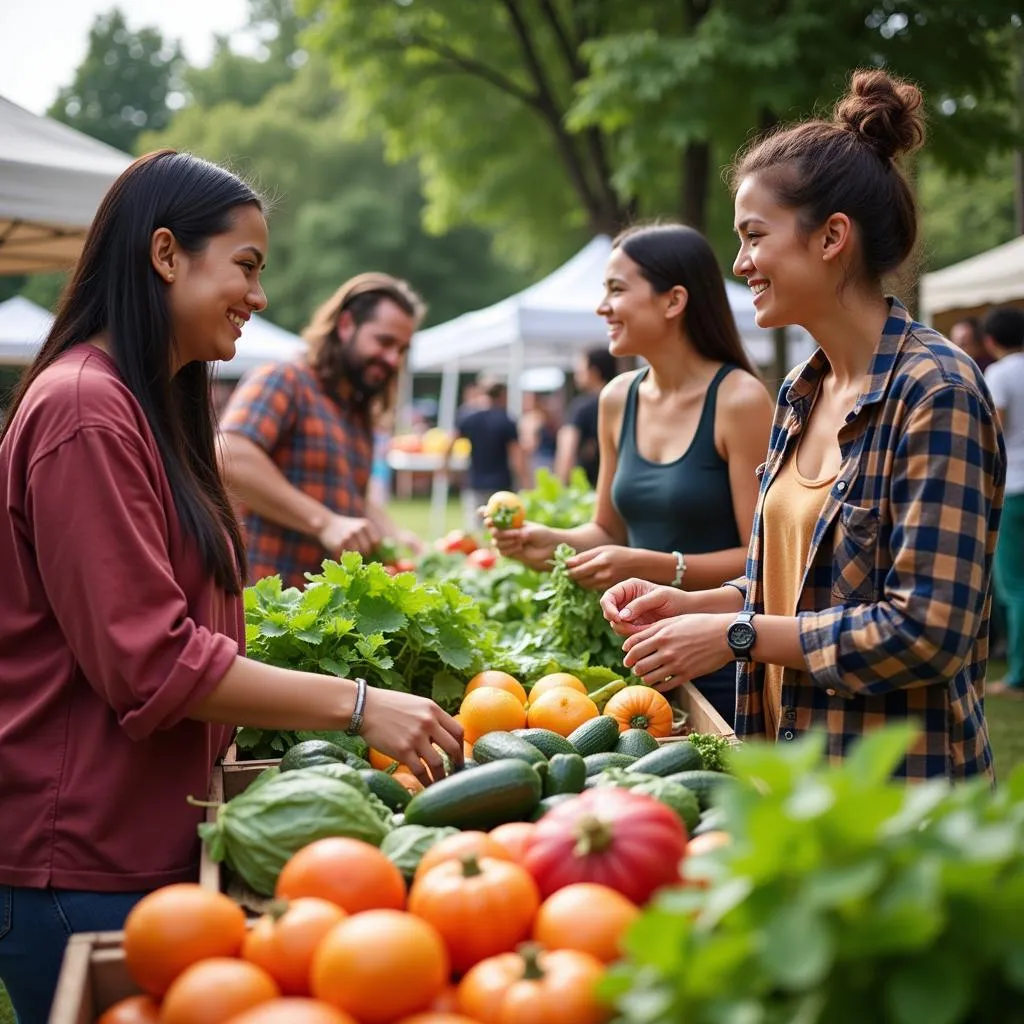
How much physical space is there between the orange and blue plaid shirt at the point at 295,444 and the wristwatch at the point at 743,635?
9.49 ft

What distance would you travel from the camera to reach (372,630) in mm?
2799

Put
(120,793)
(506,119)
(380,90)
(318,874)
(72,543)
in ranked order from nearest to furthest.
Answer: (318,874) < (72,543) < (120,793) < (380,90) < (506,119)

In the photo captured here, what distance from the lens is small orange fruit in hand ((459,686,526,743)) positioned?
102 inches

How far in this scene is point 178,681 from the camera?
1747 millimetres

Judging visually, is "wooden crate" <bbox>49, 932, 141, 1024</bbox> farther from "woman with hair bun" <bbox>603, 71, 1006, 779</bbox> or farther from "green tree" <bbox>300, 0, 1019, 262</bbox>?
"green tree" <bbox>300, 0, 1019, 262</bbox>

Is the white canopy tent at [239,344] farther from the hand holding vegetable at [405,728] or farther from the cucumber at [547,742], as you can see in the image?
the hand holding vegetable at [405,728]

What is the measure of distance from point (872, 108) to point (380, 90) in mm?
13101

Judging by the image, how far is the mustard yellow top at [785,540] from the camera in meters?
2.28

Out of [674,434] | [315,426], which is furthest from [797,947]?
[315,426]

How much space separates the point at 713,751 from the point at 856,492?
58 cm

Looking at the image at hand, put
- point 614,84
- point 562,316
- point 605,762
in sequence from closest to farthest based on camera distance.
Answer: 1. point 605,762
2. point 614,84
3. point 562,316

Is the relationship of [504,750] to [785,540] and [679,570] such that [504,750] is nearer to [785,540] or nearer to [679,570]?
[785,540]

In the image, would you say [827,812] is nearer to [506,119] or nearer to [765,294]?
[765,294]

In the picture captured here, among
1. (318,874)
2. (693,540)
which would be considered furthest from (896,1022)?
(693,540)
